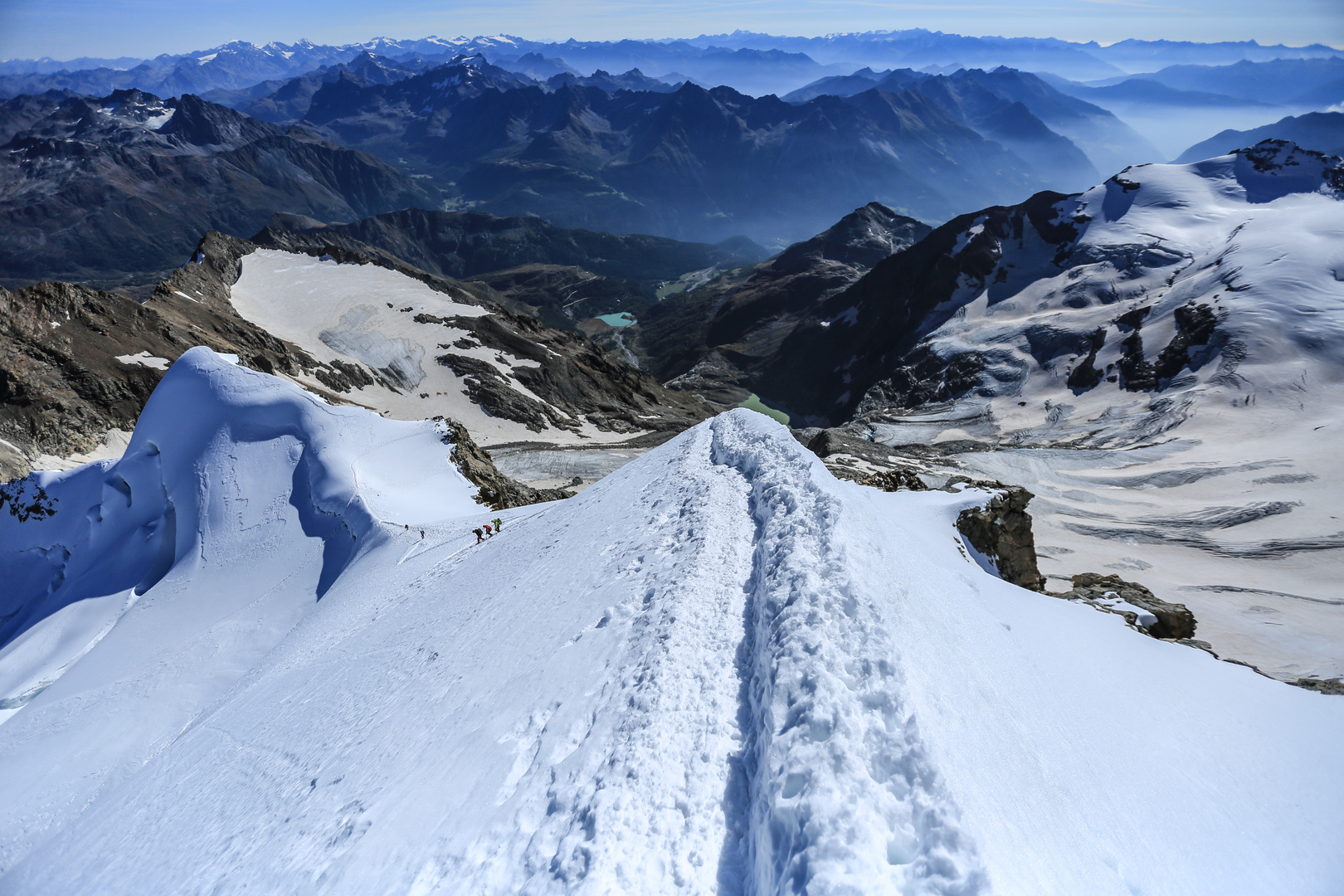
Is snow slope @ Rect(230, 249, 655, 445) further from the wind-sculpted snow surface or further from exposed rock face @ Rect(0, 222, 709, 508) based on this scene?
the wind-sculpted snow surface

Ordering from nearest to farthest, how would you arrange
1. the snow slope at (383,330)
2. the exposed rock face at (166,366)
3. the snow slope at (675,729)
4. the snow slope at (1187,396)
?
1. the snow slope at (675,729)
2. the exposed rock face at (166,366)
3. the snow slope at (1187,396)
4. the snow slope at (383,330)

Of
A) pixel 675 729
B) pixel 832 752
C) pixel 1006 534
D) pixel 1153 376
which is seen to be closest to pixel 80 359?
pixel 675 729

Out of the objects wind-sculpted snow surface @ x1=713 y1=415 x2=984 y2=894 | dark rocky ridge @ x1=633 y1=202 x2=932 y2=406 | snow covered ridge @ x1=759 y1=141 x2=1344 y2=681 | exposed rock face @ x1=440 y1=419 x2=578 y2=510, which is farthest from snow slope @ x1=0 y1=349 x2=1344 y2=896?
dark rocky ridge @ x1=633 y1=202 x2=932 y2=406

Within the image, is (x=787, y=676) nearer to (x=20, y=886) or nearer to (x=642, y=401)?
(x=20, y=886)

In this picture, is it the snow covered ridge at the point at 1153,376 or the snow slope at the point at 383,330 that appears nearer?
the snow covered ridge at the point at 1153,376

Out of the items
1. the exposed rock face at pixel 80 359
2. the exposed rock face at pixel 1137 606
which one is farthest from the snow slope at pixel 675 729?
the exposed rock face at pixel 80 359

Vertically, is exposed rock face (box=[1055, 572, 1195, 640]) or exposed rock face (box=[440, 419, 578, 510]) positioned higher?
exposed rock face (box=[440, 419, 578, 510])

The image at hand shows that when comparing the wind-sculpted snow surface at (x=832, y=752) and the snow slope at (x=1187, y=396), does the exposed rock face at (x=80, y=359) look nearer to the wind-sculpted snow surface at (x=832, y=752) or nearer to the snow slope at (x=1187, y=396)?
the wind-sculpted snow surface at (x=832, y=752)
